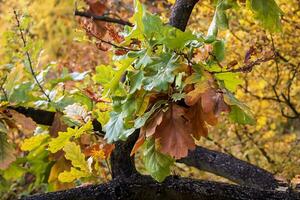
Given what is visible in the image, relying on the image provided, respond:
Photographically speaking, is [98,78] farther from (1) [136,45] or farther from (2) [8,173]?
(2) [8,173]

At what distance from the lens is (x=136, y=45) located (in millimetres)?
1498

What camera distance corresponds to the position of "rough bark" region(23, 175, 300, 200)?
1.61 m

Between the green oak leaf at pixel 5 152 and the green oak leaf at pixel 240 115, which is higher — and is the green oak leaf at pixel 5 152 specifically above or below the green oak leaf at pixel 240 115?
below

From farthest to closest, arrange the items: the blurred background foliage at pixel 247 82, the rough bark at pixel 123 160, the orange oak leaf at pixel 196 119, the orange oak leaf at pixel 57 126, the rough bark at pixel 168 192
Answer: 1. the blurred background foliage at pixel 247 82
2. the orange oak leaf at pixel 57 126
3. the rough bark at pixel 123 160
4. the rough bark at pixel 168 192
5. the orange oak leaf at pixel 196 119

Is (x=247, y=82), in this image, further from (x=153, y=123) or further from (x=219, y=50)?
(x=153, y=123)

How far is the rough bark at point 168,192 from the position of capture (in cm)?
161

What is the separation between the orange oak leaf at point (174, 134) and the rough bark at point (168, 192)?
13.3 inches

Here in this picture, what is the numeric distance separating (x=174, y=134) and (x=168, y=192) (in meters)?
0.37

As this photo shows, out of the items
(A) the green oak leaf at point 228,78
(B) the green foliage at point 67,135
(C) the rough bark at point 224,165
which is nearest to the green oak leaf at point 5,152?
(B) the green foliage at point 67,135

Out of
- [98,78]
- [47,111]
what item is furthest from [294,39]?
[98,78]

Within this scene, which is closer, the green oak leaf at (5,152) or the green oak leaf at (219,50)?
the green oak leaf at (219,50)

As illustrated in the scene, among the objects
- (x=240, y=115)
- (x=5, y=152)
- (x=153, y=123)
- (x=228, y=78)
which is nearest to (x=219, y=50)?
(x=228, y=78)

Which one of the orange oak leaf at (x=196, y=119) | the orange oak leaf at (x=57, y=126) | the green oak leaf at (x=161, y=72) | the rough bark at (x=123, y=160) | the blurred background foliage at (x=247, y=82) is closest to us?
the green oak leaf at (x=161, y=72)

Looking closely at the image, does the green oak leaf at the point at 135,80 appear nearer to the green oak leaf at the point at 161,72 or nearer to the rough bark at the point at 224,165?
the green oak leaf at the point at 161,72
